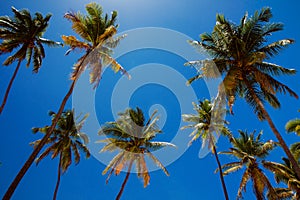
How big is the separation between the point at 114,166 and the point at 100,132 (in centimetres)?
316

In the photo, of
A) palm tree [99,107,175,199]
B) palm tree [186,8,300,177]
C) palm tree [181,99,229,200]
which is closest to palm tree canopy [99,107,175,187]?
palm tree [99,107,175,199]

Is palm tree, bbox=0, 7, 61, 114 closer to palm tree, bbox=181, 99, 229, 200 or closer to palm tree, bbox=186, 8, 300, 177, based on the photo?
palm tree, bbox=186, 8, 300, 177

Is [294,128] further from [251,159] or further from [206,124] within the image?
[206,124]

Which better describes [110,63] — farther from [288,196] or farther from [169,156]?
[288,196]

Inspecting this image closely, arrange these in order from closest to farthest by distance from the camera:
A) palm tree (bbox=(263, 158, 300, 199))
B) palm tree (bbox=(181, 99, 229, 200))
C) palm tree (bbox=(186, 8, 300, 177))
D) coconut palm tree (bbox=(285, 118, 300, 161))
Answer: palm tree (bbox=(186, 8, 300, 177)) → palm tree (bbox=(263, 158, 300, 199)) → coconut palm tree (bbox=(285, 118, 300, 161)) → palm tree (bbox=(181, 99, 229, 200))

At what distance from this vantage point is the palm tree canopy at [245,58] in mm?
14875

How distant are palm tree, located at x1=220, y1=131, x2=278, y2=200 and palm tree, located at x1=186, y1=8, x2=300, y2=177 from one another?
506 centimetres

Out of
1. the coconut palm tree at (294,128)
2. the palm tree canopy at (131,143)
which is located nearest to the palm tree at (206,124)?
the palm tree canopy at (131,143)

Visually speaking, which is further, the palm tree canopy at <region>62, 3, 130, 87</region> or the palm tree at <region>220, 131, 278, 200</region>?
the palm tree at <region>220, 131, 278, 200</region>

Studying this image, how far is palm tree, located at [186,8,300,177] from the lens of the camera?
14852mm

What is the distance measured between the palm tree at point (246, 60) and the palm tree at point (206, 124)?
487 cm

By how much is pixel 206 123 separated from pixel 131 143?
6.89 metres

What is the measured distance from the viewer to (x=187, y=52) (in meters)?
18.9

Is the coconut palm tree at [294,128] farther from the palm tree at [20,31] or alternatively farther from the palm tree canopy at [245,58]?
the palm tree at [20,31]
